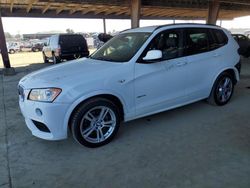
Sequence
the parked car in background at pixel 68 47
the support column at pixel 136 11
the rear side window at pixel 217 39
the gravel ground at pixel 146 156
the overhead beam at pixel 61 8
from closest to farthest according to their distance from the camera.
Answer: the gravel ground at pixel 146 156 → the rear side window at pixel 217 39 → the parked car in background at pixel 68 47 → the support column at pixel 136 11 → the overhead beam at pixel 61 8

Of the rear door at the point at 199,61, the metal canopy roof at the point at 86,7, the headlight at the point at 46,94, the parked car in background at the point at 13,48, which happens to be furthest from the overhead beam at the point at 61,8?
the parked car in background at the point at 13,48

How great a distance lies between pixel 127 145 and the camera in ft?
11.3

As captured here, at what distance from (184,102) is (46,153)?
8.23ft

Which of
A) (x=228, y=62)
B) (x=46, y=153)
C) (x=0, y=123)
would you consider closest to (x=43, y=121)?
(x=46, y=153)

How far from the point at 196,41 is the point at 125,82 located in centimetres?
180

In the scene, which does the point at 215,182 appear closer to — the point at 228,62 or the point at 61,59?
the point at 228,62

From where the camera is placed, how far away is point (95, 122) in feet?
11.0

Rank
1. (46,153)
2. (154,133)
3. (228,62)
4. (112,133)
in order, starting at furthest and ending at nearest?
(228,62), (154,133), (112,133), (46,153)

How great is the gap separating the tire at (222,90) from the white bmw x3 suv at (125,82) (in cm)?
2

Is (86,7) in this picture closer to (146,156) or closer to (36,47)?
(146,156)

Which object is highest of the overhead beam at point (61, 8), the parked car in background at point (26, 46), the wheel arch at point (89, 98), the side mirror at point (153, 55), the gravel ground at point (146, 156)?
the overhead beam at point (61, 8)

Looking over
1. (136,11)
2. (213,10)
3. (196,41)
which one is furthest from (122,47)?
(213,10)

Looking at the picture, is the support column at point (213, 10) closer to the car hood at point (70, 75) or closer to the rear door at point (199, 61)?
the rear door at point (199, 61)

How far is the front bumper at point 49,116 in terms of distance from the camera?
298 centimetres
